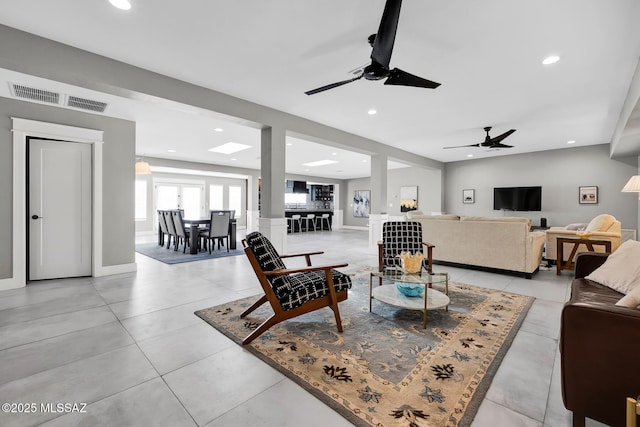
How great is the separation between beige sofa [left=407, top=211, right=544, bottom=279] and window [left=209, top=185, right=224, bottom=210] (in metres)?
9.09

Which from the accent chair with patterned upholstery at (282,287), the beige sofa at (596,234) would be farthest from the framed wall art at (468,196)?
the accent chair with patterned upholstery at (282,287)

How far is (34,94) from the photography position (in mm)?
3635

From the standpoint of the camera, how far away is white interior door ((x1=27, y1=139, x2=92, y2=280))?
395 cm

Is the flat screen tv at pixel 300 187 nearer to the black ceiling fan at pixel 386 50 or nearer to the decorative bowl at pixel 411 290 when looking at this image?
the black ceiling fan at pixel 386 50

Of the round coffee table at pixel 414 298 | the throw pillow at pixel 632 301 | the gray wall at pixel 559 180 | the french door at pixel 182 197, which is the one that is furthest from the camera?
the french door at pixel 182 197

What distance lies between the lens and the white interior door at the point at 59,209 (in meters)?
3.95

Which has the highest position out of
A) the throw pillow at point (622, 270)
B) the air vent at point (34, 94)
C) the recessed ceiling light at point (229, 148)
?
the recessed ceiling light at point (229, 148)

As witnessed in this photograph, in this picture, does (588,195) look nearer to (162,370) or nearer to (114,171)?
(162,370)

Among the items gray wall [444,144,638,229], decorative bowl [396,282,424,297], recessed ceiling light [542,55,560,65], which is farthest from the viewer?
gray wall [444,144,638,229]

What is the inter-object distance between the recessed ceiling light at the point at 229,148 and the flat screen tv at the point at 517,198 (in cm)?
737

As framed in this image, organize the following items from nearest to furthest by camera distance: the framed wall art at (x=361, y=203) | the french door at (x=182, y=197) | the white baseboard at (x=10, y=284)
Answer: the white baseboard at (x=10, y=284) → the french door at (x=182, y=197) → the framed wall art at (x=361, y=203)

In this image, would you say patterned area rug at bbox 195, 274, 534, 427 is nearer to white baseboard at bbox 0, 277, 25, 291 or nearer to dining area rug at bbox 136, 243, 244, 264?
white baseboard at bbox 0, 277, 25, 291

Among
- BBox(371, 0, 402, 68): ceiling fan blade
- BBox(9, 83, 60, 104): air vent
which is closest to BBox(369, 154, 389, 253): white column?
BBox(371, 0, 402, 68): ceiling fan blade

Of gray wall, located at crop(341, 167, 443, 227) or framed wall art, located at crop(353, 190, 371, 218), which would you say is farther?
framed wall art, located at crop(353, 190, 371, 218)
